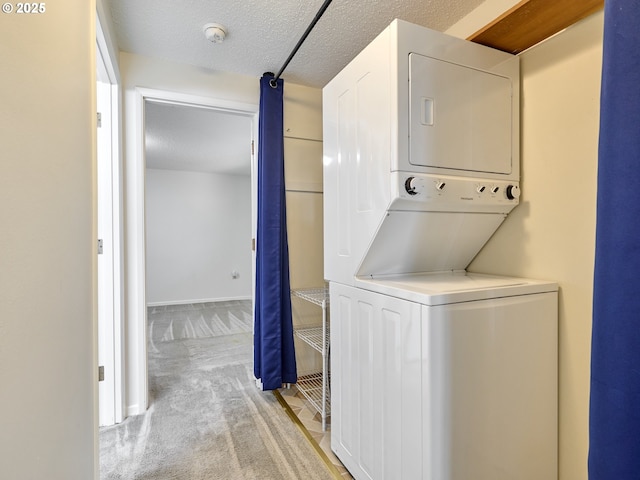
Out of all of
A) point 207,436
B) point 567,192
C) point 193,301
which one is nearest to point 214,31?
point 567,192

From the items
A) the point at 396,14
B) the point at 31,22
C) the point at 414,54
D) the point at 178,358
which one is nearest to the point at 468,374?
the point at 414,54

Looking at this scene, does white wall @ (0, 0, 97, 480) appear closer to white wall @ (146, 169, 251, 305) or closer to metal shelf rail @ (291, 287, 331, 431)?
metal shelf rail @ (291, 287, 331, 431)

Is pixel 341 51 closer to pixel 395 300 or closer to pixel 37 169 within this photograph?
pixel 395 300

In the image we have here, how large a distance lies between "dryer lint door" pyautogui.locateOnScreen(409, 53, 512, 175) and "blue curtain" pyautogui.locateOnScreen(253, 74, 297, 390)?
1354 mm

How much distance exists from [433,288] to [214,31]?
6.12 ft

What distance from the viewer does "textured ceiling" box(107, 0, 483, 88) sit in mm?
1690

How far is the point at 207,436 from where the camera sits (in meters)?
1.92

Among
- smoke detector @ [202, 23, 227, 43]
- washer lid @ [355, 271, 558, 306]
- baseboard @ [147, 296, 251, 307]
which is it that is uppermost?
smoke detector @ [202, 23, 227, 43]

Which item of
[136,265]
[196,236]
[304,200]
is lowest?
[136,265]

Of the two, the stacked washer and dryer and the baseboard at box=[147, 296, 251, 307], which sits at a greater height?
the stacked washer and dryer

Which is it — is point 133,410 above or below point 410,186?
below

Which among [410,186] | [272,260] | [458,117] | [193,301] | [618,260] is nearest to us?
[618,260]

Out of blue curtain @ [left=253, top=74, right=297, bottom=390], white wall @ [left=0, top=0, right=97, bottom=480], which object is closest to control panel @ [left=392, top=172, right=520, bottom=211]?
white wall @ [left=0, top=0, right=97, bottom=480]

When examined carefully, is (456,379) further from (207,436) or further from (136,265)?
(136,265)
